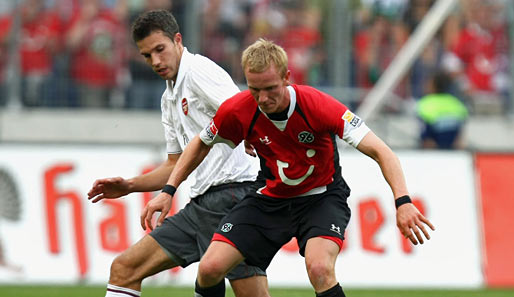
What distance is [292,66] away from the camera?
13.9 m

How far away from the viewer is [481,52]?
47.5 ft

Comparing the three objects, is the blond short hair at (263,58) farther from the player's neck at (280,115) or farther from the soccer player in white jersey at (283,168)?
the player's neck at (280,115)

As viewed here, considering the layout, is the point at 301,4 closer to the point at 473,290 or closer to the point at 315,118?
the point at 473,290

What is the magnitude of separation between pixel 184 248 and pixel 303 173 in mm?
935

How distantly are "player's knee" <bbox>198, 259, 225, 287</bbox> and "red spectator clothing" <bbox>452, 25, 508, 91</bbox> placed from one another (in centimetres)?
916

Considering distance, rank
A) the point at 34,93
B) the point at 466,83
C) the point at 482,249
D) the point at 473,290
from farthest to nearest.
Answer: the point at 466,83, the point at 34,93, the point at 482,249, the point at 473,290

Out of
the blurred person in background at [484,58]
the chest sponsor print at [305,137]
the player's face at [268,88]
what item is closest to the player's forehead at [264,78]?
the player's face at [268,88]

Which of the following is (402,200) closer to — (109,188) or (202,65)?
(202,65)

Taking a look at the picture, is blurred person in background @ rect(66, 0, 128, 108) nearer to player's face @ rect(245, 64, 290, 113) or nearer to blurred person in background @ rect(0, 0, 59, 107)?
blurred person in background @ rect(0, 0, 59, 107)

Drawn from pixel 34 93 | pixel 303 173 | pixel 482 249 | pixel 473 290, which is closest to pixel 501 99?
pixel 482 249

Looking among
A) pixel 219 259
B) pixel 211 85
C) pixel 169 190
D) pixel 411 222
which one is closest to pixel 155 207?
pixel 169 190

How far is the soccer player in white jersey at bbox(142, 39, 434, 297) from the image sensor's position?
5.72 m

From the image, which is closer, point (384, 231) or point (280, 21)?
point (384, 231)

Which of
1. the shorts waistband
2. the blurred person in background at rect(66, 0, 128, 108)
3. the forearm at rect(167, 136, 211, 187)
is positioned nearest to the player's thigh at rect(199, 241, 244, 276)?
the forearm at rect(167, 136, 211, 187)
